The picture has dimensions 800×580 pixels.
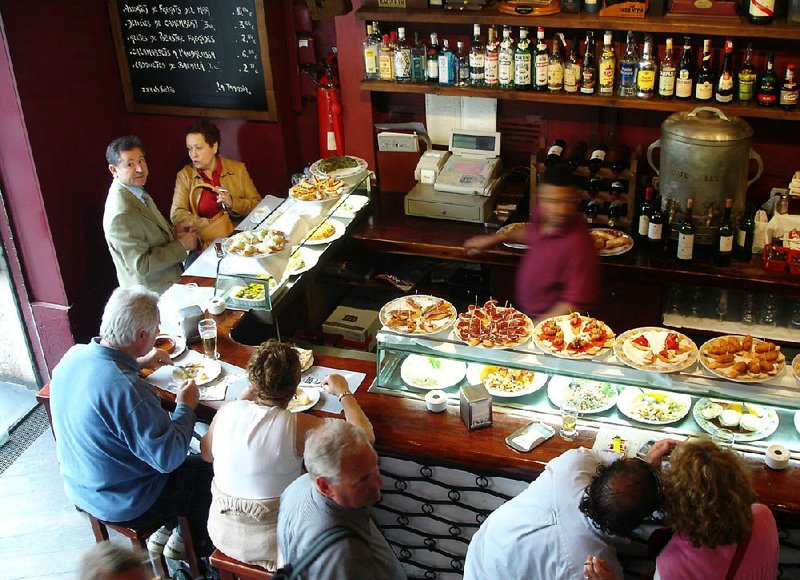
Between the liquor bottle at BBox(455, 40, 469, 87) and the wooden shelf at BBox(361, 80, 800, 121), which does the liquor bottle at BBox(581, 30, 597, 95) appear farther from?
the liquor bottle at BBox(455, 40, 469, 87)

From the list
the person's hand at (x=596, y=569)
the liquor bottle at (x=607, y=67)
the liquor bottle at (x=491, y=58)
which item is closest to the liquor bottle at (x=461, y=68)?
the liquor bottle at (x=491, y=58)

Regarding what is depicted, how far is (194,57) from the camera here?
554cm

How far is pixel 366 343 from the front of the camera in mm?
4648

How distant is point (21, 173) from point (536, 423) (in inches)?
127

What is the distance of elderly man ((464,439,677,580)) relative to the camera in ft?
7.80

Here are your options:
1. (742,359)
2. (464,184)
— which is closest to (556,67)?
(464,184)

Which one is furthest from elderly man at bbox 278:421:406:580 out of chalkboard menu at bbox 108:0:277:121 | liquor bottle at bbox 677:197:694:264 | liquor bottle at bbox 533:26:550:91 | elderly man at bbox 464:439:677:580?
chalkboard menu at bbox 108:0:277:121

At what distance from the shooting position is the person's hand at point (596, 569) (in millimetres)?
2436

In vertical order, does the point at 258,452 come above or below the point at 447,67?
below

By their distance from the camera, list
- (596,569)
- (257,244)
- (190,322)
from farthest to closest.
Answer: (257,244) < (190,322) < (596,569)

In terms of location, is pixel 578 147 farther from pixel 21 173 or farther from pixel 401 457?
pixel 21 173

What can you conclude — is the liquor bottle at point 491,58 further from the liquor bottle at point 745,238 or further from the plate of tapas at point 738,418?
the plate of tapas at point 738,418

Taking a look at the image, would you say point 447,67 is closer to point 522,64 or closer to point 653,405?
point 522,64

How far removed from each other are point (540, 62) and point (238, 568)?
9.87 ft
